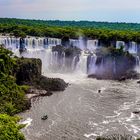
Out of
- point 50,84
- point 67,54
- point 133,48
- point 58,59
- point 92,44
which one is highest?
point 92,44

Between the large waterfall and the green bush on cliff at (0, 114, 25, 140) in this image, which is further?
the large waterfall

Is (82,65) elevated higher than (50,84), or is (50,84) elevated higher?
(82,65)

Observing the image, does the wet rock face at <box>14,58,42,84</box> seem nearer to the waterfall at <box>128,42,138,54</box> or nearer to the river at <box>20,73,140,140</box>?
the river at <box>20,73,140,140</box>

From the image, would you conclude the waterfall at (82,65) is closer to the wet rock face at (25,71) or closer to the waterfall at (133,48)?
the waterfall at (133,48)

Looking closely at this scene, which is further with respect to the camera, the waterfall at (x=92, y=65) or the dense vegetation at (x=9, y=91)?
the waterfall at (x=92, y=65)

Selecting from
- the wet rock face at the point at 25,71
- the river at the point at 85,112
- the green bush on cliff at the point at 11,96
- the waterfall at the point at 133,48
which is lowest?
the river at the point at 85,112

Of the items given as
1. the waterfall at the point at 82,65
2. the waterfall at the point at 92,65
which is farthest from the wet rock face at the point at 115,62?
the waterfall at the point at 82,65

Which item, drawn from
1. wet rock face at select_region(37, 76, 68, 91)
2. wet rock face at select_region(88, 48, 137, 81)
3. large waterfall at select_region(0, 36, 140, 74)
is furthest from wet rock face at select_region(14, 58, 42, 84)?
wet rock face at select_region(88, 48, 137, 81)

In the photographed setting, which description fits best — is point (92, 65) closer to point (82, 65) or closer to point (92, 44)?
point (82, 65)

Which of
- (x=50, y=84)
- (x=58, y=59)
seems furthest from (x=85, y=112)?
(x=58, y=59)

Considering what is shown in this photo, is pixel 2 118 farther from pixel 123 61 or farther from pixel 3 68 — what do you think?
pixel 123 61

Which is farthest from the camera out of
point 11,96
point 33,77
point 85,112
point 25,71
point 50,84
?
point 33,77
